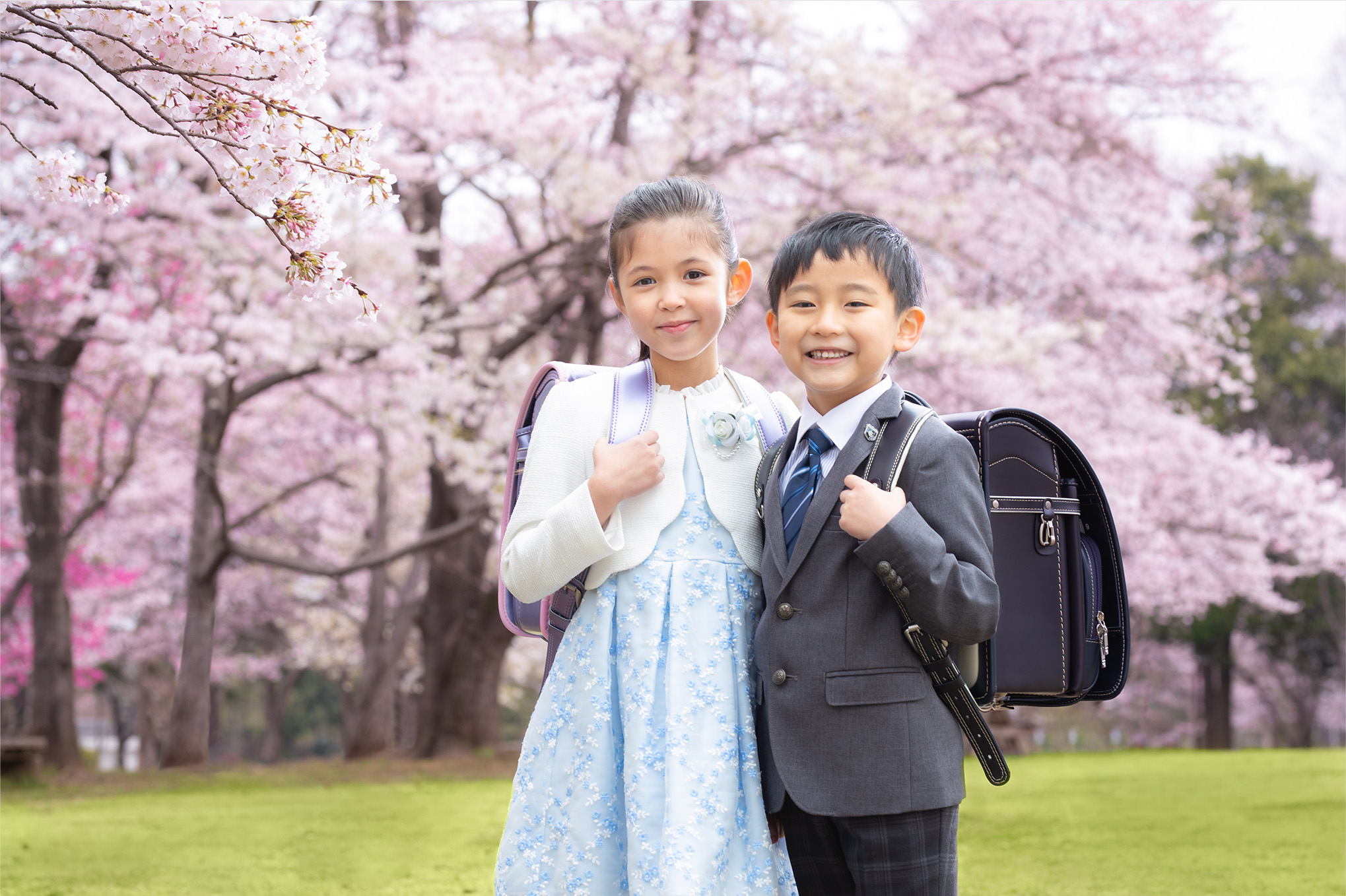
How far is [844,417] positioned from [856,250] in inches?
10.6

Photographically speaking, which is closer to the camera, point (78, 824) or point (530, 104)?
point (78, 824)

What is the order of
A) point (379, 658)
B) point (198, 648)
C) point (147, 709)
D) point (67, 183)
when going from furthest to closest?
point (147, 709), point (379, 658), point (198, 648), point (67, 183)

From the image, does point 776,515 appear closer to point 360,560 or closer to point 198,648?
point 360,560

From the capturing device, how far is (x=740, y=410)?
79.9 inches

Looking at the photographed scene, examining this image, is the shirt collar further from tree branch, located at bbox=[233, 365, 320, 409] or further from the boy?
tree branch, located at bbox=[233, 365, 320, 409]

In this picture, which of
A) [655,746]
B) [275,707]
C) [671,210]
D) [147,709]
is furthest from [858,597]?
[275,707]

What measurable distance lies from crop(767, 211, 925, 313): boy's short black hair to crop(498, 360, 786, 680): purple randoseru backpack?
0.27 meters

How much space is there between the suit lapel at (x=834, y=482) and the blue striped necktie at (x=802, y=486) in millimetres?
15

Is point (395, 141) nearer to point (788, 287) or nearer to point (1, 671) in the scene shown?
point (788, 287)

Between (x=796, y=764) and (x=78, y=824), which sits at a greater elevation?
(x=796, y=764)

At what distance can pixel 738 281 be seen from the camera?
210cm

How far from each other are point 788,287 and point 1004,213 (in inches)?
349

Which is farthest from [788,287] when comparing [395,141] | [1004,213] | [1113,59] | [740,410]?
[1113,59]

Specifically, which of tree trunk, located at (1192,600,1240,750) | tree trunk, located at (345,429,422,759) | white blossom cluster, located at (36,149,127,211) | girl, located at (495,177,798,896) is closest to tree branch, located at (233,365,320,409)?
tree trunk, located at (345,429,422,759)
